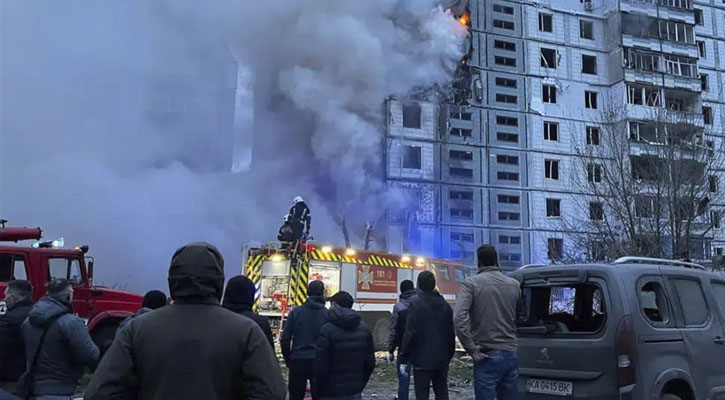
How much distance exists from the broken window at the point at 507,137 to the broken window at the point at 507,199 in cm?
316

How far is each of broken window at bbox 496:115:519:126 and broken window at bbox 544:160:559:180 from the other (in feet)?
9.43

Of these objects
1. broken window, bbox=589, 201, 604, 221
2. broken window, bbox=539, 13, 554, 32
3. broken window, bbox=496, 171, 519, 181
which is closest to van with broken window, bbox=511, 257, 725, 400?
broken window, bbox=589, 201, 604, 221

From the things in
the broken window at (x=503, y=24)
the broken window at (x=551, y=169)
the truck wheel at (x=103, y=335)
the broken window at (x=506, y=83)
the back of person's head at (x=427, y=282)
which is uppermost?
the broken window at (x=503, y=24)

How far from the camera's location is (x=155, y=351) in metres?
1.94

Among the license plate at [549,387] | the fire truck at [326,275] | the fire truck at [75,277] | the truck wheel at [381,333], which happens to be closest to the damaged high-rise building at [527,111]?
the fire truck at [326,275]

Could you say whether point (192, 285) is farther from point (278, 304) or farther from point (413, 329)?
point (278, 304)

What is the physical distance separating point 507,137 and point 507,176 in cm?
222

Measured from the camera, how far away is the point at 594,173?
16.3 meters

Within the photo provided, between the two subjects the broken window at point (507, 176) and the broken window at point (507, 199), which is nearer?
the broken window at point (507, 199)

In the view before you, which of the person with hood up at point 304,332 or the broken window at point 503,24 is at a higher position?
the broken window at point 503,24

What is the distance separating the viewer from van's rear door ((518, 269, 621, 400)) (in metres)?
4.54

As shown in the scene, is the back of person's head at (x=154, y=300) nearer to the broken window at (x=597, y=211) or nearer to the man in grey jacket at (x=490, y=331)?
the man in grey jacket at (x=490, y=331)

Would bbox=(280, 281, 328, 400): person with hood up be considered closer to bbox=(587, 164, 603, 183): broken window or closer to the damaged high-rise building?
bbox=(587, 164, 603, 183): broken window

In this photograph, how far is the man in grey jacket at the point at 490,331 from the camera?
462 cm
